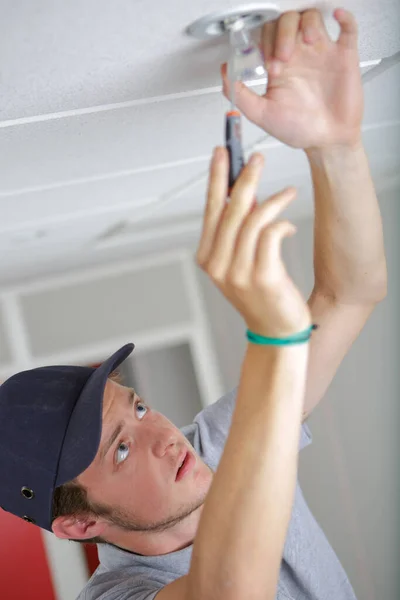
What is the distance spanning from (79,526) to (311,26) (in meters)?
1.13

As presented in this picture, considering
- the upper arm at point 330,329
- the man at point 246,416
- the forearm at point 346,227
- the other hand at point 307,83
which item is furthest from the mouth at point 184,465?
the other hand at point 307,83

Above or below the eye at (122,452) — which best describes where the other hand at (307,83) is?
above

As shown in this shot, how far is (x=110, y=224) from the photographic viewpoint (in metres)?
2.85

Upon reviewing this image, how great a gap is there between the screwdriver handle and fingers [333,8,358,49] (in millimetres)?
204

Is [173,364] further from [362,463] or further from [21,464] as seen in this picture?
[21,464]

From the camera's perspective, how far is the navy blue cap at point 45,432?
1.46 metres

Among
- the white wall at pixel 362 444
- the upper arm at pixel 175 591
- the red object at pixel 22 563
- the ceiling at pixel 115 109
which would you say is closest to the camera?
the ceiling at pixel 115 109

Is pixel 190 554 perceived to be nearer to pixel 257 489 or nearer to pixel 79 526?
pixel 79 526

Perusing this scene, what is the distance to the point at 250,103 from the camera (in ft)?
3.49

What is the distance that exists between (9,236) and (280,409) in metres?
1.77

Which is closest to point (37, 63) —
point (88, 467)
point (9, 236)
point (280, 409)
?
point (280, 409)

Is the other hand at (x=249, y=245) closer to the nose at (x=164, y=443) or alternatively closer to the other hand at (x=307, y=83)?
the other hand at (x=307, y=83)

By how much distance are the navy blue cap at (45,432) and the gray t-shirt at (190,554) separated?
184 millimetres

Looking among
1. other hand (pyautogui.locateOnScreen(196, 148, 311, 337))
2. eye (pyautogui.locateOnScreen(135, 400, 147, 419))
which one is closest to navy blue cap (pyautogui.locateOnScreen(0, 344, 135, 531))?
eye (pyautogui.locateOnScreen(135, 400, 147, 419))
